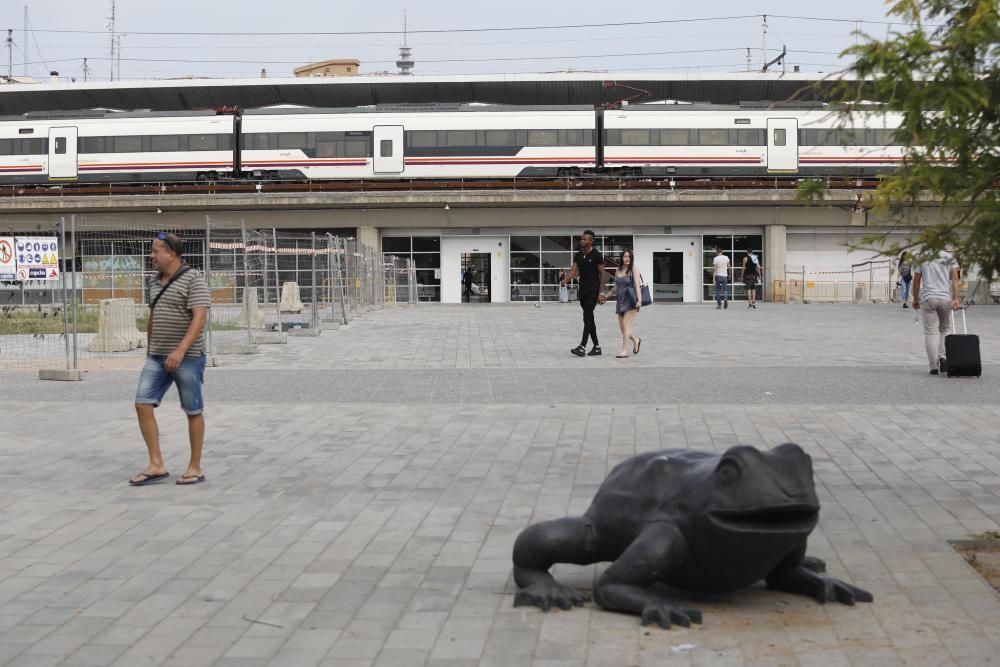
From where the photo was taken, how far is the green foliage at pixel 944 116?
476 cm

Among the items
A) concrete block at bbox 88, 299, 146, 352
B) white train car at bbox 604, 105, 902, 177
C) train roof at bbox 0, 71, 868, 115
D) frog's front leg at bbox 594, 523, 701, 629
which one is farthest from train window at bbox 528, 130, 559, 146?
frog's front leg at bbox 594, 523, 701, 629

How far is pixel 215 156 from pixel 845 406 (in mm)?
40164

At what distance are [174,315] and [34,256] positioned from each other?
62.6 ft

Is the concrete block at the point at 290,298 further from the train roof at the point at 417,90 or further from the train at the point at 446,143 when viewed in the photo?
the train roof at the point at 417,90

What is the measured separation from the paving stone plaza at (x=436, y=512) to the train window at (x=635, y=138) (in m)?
32.3

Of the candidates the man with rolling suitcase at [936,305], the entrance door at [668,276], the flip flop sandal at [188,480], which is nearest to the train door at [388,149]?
the entrance door at [668,276]

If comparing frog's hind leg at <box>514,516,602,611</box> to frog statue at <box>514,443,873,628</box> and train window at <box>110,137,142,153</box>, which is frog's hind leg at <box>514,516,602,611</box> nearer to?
frog statue at <box>514,443,873,628</box>

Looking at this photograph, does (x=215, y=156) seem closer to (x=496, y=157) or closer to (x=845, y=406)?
(x=496, y=157)

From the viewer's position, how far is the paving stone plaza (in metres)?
4.55

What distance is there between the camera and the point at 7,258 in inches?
1011

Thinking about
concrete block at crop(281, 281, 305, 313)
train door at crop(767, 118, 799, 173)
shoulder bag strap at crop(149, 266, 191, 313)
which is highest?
train door at crop(767, 118, 799, 173)

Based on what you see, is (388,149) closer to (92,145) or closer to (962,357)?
(92,145)

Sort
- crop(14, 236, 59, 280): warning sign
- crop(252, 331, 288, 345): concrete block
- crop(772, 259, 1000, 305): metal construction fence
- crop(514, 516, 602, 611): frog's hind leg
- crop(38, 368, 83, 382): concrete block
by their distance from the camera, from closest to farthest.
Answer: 1. crop(514, 516, 602, 611): frog's hind leg
2. crop(38, 368, 83, 382): concrete block
3. crop(252, 331, 288, 345): concrete block
4. crop(14, 236, 59, 280): warning sign
5. crop(772, 259, 1000, 305): metal construction fence

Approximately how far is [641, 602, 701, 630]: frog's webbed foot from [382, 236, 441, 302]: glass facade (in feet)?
148
